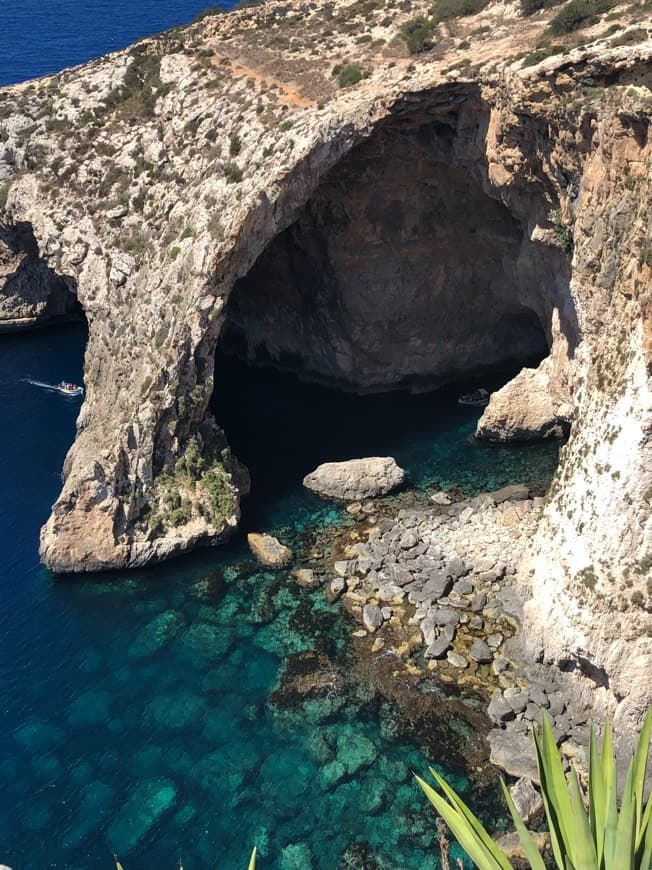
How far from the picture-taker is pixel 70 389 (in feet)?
172

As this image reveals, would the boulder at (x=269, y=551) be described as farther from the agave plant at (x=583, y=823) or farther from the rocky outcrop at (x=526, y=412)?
the agave plant at (x=583, y=823)

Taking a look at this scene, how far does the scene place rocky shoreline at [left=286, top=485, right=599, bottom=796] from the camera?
90.6 feet

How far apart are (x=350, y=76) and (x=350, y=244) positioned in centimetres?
973

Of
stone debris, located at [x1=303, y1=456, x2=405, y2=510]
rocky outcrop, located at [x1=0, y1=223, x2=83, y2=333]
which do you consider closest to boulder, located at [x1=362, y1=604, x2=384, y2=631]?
stone debris, located at [x1=303, y1=456, x2=405, y2=510]

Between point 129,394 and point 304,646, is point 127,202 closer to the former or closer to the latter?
point 129,394

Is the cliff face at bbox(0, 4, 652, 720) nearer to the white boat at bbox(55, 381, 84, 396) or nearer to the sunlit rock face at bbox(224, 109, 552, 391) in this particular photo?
the sunlit rock face at bbox(224, 109, 552, 391)

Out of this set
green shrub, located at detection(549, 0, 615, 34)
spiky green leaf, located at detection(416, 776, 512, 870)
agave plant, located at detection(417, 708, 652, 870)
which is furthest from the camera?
green shrub, located at detection(549, 0, 615, 34)

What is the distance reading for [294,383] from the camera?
53281mm

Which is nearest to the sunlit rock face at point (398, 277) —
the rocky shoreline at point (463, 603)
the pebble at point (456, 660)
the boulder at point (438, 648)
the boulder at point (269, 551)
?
the rocky shoreline at point (463, 603)

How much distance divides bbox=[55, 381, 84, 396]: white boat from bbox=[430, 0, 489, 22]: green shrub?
29.9m

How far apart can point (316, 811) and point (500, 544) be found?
14.1m

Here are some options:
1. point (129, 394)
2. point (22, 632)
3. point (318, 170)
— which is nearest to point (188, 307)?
point (129, 394)

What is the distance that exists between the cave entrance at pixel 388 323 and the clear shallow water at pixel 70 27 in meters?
57.3

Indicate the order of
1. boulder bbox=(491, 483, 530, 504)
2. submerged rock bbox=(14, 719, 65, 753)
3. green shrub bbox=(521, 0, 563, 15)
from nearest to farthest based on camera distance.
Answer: submerged rock bbox=(14, 719, 65, 753)
green shrub bbox=(521, 0, 563, 15)
boulder bbox=(491, 483, 530, 504)
